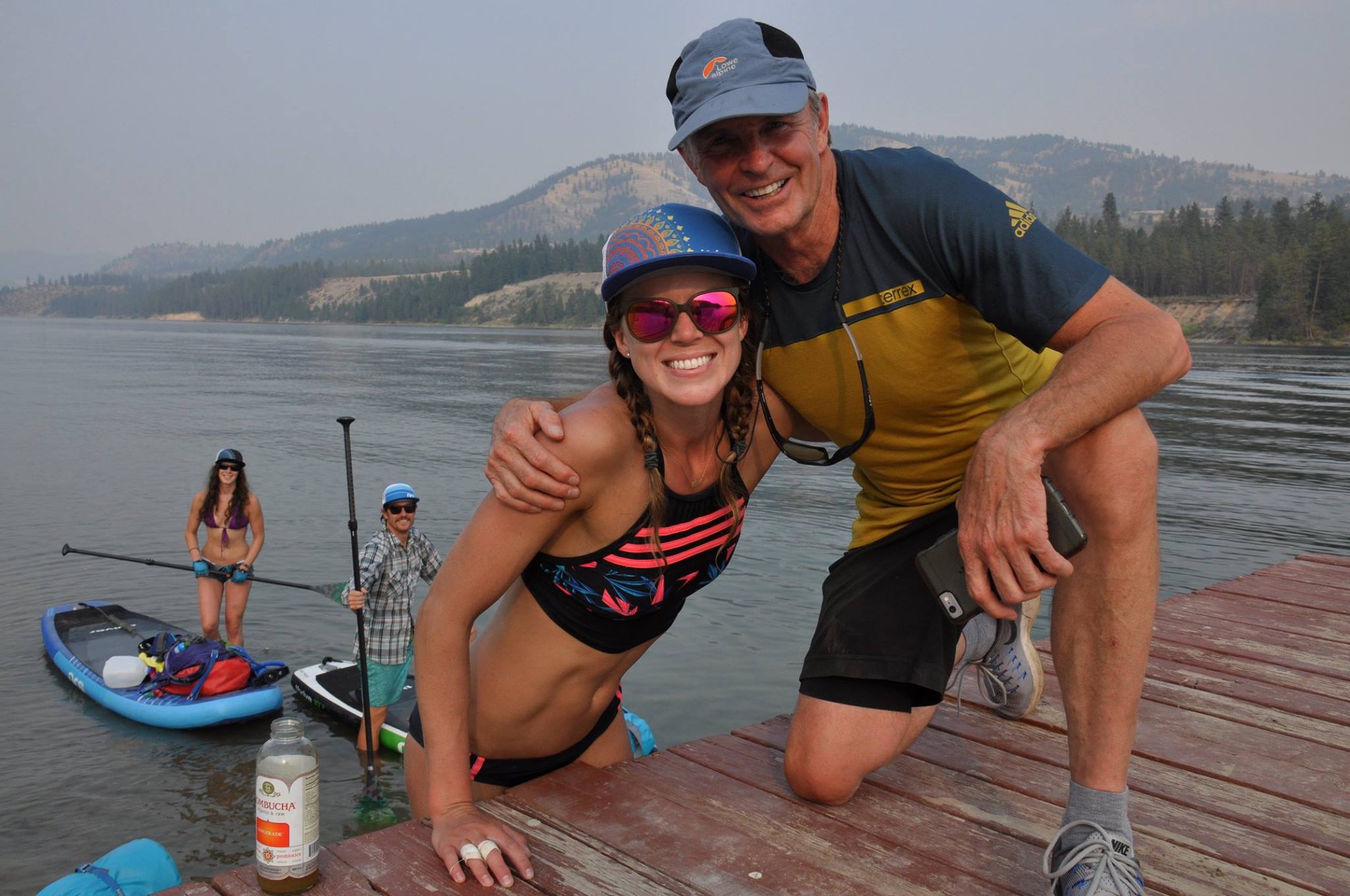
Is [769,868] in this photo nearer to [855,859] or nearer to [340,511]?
[855,859]

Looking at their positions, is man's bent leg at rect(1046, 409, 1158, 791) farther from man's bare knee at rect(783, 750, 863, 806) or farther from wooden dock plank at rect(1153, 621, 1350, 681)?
wooden dock plank at rect(1153, 621, 1350, 681)

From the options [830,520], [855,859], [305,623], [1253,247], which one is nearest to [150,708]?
[305,623]

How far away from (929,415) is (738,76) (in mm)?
1243

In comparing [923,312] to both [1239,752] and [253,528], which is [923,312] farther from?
[253,528]

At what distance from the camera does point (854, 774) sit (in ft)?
11.3

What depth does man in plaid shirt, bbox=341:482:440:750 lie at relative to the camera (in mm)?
9039

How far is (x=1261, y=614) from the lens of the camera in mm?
6148

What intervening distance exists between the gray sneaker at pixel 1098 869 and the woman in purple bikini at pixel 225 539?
→ 1059cm

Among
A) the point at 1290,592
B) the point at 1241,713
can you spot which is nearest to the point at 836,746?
the point at 1241,713

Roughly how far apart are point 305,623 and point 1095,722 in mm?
13444

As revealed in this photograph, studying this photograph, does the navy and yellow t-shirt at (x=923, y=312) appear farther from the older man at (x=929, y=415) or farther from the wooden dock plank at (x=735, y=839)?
the wooden dock plank at (x=735, y=839)

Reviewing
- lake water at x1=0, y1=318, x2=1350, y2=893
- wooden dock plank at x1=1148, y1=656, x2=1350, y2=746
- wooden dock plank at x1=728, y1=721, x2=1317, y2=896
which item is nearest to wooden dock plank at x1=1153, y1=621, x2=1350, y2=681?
wooden dock plank at x1=1148, y1=656, x2=1350, y2=746

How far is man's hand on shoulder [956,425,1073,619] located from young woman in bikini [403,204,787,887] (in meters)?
0.89

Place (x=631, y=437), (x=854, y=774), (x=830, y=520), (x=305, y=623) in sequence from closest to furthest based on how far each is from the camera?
(x=631, y=437)
(x=854, y=774)
(x=305, y=623)
(x=830, y=520)
